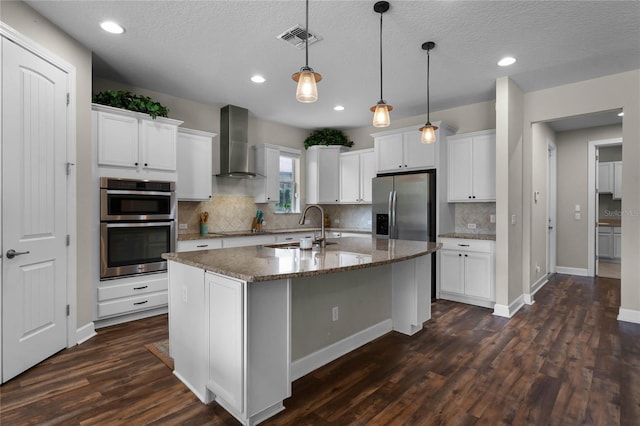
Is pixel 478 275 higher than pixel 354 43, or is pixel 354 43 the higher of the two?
pixel 354 43

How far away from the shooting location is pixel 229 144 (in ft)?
15.8

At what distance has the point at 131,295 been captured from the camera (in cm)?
354

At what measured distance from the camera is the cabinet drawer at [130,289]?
10.9 feet

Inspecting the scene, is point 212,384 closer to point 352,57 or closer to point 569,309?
point 352,57

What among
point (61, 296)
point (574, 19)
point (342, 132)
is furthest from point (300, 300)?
point (342, 132)

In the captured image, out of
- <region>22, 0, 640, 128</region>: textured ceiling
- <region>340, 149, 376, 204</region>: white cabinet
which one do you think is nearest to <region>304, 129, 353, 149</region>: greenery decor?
<region>340, 149, 376, 204</region>: white cabinet

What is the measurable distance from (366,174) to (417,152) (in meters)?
1.12

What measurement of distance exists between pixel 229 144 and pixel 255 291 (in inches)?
137

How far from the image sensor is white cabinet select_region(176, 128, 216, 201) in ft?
13.9

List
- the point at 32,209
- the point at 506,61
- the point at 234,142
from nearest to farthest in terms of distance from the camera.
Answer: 1. the point at 32,209
2. the point at 506,61
3. the point at 234,142

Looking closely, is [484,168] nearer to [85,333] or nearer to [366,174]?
[366,174]

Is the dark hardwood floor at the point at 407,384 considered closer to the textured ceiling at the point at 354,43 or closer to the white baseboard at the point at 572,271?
the textured ceiling at the point at 354,43

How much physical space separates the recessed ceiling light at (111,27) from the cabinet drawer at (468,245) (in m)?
4.02

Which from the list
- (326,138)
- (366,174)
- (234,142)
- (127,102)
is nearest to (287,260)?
(127,102)
